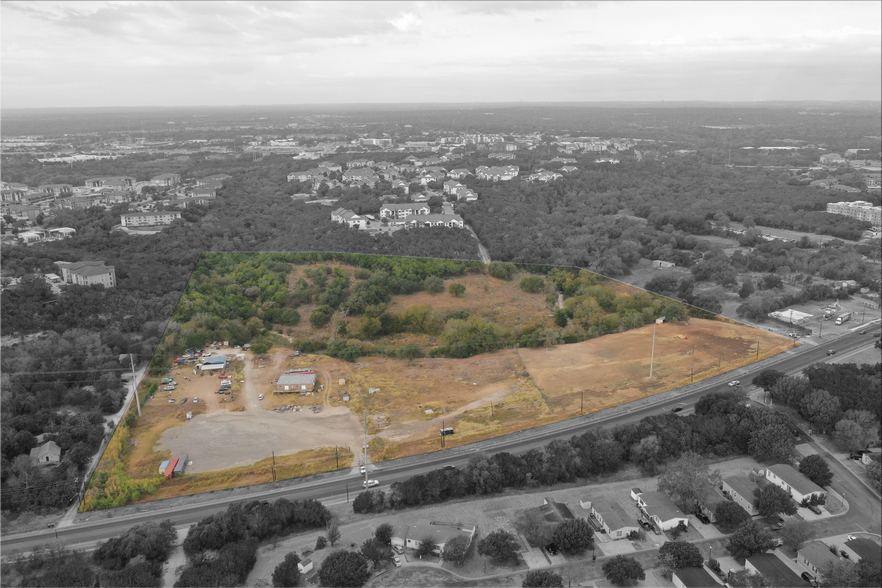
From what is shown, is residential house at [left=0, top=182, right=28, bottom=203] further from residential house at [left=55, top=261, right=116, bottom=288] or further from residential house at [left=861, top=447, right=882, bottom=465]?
residential house at [left=861, top=447, right=882, bottom=465]

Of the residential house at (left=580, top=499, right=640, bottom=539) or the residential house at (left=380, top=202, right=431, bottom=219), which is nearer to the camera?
the residential house at (left=580, top=499, right=640, bottom=539)

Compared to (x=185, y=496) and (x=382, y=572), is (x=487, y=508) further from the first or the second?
(x=185, y=496)

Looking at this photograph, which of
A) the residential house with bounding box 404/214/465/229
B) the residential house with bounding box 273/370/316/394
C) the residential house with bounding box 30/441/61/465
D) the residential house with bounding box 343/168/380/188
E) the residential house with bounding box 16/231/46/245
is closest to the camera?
the residential house with bounding box 30/441/61/465

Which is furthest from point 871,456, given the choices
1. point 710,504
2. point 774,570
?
point 774,570

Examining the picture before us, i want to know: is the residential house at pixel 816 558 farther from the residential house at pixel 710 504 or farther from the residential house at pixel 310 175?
the residential house at pixel 310 175

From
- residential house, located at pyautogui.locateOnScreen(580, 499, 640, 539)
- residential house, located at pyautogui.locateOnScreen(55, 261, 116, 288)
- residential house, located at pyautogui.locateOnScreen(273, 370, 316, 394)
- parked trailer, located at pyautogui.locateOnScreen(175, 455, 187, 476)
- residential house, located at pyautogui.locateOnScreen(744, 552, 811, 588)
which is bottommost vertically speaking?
residential house, located at pyautogui.locateOnScreen(744, 552, 811, 588)


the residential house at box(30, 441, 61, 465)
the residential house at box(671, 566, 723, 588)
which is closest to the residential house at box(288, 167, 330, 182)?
the residential house at box(30, 441, 61, 465)
